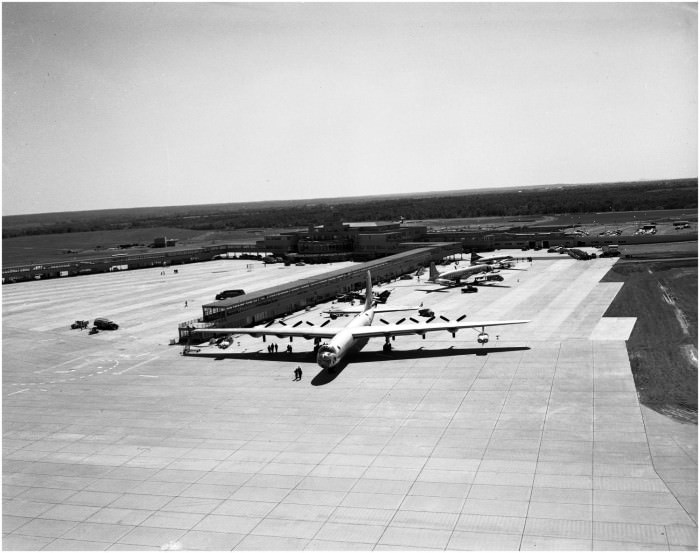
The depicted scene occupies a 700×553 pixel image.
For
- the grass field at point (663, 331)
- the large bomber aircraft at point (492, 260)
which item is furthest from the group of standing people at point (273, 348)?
the large bomber aircraft at point (492, 260)

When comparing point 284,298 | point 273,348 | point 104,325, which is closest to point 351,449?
point 273,348

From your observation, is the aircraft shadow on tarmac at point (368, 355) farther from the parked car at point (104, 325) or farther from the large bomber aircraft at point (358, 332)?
the parked car at point (104, 325)

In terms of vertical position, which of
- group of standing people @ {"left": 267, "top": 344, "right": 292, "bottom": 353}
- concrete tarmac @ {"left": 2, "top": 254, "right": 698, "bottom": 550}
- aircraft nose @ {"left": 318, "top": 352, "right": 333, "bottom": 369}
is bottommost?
concrete tarmac @ {"left": 2, "top": 254, "right": 698, "bottom": 550}

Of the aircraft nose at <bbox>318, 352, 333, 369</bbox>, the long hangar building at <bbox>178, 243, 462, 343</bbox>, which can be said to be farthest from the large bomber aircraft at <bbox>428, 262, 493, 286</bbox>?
the aircraft nose at <bbox>318, 352, 333, 369</bbox>

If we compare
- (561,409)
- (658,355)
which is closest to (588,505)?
(561,409)

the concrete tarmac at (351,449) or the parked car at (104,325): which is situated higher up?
the parked car at (104,325)

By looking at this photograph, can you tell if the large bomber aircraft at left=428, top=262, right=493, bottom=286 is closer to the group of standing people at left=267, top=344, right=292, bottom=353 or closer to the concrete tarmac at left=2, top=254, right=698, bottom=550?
the concrete tarmac at left=2, top=254, right=698, bottom=550
